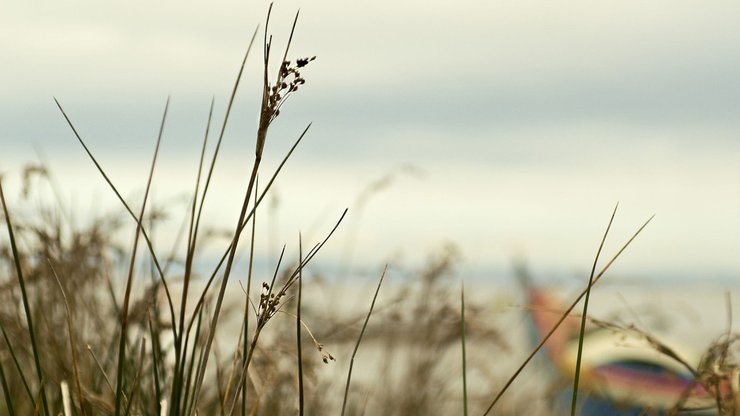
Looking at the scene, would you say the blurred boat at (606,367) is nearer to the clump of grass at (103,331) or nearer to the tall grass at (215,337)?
the tall grass at (215,337)

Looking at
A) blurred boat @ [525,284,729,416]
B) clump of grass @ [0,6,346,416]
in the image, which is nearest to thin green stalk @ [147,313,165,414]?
clump of grass @ [0,6,346,416]

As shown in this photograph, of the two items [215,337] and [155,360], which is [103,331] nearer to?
[215,337]

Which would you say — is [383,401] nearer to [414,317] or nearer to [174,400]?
[414,317]

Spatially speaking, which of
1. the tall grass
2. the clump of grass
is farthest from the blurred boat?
the clump of grass

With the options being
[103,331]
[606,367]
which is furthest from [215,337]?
[606,367]

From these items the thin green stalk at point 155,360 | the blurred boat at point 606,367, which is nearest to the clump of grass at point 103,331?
the thin green stalk at point 155,360

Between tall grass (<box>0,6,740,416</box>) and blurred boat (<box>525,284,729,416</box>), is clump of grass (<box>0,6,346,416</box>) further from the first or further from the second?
blurred boat (<box>525,284,729,416</box>)

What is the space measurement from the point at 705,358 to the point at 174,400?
701 millimetres

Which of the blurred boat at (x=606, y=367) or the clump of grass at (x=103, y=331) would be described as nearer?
the clump of grass at (x=103, y=331)

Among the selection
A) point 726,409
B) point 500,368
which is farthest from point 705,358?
point 500,368

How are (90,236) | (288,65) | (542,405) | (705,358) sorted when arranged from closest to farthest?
(288,65), (705,358), (90,236), (542,405)

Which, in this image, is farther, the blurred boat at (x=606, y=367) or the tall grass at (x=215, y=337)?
the blurred boat at (x=606, y=367)

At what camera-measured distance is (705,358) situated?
1.46 meters

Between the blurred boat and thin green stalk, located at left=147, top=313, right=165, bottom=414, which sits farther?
the blurred boat
